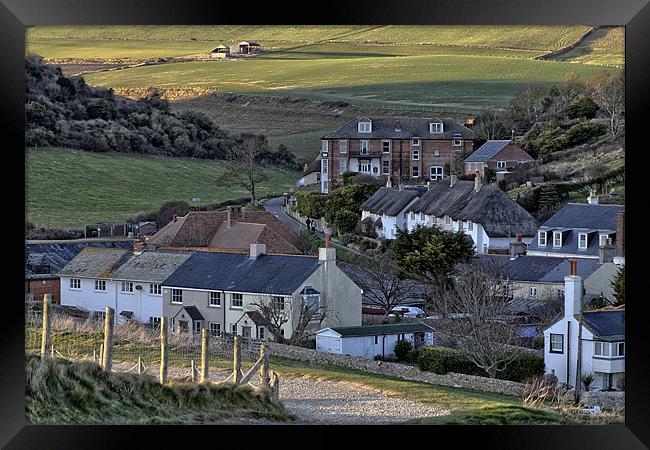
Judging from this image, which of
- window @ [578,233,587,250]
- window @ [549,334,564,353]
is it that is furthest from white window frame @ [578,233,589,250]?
window @ [549,334,564,353]

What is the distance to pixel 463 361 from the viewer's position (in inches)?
536

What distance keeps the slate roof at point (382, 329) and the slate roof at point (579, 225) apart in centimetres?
261

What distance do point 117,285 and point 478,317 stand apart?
4.45m

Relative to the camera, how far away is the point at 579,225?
53.3ft

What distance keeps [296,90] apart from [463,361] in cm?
503

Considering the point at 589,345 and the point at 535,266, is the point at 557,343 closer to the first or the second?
the point at 589,345

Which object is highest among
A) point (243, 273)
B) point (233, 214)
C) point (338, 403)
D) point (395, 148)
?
point (395, 148)

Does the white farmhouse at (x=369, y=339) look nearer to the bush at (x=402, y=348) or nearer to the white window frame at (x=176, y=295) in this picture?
the bush at (x=402, y=348)

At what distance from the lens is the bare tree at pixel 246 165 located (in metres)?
16.6

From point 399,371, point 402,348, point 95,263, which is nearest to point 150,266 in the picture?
point 95,263

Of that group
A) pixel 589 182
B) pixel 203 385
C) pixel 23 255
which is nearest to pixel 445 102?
pixel 589 182

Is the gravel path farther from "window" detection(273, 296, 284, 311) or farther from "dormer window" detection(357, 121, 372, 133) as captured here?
"dormer window" detection(357, 121, 372, 133)

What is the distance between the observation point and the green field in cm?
1516

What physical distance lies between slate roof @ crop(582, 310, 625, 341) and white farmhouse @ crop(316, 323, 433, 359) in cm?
216
